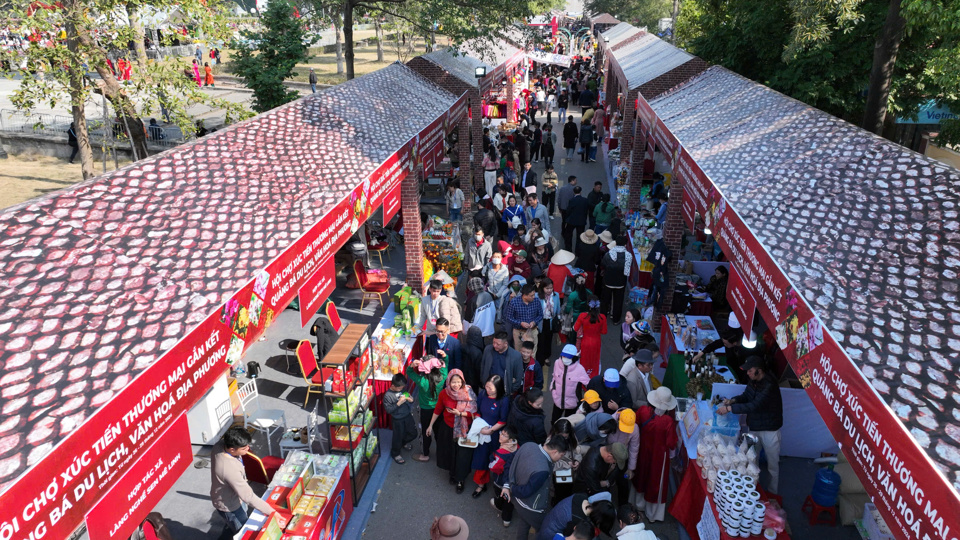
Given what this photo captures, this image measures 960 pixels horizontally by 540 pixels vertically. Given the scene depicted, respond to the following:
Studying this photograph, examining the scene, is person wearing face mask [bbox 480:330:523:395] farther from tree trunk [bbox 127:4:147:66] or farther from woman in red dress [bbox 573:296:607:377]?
tree trunk [bbox 127:4:147:66]

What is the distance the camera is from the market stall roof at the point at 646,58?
1563 cm

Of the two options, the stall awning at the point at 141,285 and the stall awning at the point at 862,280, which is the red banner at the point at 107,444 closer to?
the stall awning at the point at 141,285

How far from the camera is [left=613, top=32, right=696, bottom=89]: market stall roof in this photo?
51.3ft

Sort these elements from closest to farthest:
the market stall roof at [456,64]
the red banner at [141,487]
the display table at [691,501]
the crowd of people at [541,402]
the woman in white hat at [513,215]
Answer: the red banner at [141,487] < the crowd of people at [541,402] < the display table at [691,501] < the woman in white hat at [513,215] < the market stall roof at [456,64]

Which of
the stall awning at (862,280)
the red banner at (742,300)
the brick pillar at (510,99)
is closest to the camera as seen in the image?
the stall awning at (862,280)

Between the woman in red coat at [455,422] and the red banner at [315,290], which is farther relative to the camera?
the woman in red coat at [455,422]

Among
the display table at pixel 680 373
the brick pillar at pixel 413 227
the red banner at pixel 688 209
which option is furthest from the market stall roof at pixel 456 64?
the display table at pixel 680 373

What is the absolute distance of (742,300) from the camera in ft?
21.4

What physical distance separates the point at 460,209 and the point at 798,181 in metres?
8.78

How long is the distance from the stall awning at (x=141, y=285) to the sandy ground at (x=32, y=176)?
13.8 meters

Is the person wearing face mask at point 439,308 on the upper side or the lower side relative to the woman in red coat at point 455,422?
upper

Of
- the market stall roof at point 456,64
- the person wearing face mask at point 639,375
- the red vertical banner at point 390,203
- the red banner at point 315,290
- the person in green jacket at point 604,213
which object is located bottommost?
the person wearing face mask at point 639,375

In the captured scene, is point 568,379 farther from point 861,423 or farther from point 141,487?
point 141,487

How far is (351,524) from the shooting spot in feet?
22.3
